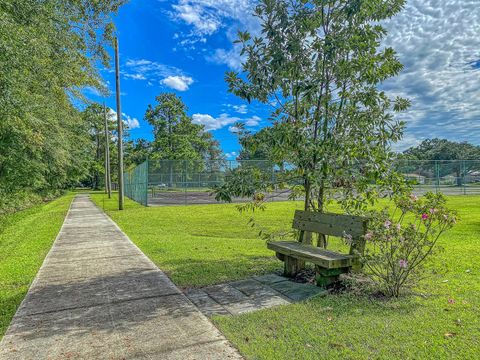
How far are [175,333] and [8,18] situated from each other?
6815mm

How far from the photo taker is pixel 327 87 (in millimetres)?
4969

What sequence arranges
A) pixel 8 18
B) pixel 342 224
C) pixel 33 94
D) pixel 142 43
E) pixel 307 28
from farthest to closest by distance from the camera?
1. pixel 142 43
2. pixel 33 94
3. pixel 8 18
4. pixel 307 28
5. pixel 342 224

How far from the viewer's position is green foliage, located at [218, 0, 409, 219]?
176 inches

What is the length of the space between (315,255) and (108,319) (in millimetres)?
2357

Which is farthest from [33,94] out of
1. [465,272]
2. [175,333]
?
[465,272]

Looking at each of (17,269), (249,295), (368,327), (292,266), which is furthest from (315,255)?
(17,269)

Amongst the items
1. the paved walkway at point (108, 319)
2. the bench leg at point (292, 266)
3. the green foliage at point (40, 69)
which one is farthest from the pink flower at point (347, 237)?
the green foliage at point (40, 69)

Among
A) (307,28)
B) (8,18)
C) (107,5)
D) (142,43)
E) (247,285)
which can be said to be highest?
(142,43)

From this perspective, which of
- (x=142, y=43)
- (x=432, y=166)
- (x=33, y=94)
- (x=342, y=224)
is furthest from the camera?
(x=432, y=166)

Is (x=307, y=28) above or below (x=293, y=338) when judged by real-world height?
above

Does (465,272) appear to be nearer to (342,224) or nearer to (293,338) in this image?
(342,224)

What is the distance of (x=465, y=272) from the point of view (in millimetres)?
4953

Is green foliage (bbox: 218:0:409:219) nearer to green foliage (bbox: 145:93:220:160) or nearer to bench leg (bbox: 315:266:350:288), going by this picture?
bench leg (bbox: 315:266:350:288)

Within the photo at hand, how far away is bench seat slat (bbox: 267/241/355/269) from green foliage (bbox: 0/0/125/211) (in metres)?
5.99
